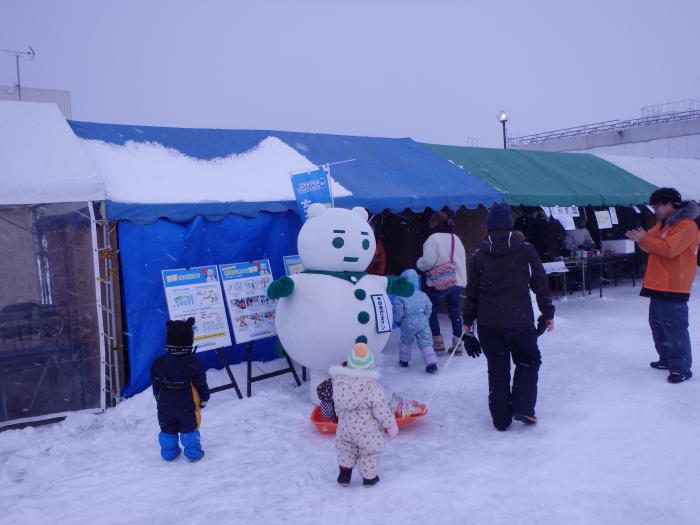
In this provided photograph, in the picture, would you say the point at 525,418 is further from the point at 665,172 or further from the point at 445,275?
the point at 665,172

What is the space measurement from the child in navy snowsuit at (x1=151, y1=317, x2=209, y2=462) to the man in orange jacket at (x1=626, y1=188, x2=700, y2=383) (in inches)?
175

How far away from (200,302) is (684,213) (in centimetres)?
508

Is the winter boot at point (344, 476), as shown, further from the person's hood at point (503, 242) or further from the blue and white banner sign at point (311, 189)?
the blue and white banner sign at point (311, 189)

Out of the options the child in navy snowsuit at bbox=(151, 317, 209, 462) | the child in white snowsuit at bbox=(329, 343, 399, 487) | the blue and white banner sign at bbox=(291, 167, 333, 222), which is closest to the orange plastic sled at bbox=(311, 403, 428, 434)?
the child in white snowsuit at bbox=(329, 343, 399, 487)

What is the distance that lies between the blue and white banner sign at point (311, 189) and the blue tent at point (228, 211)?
1.32 feet

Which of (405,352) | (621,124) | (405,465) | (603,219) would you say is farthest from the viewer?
(621,124)

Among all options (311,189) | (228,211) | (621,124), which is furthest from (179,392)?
(621,124)

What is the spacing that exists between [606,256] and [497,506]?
34.3ft

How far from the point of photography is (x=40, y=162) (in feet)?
18.3

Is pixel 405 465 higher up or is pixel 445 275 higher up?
pixel 445 275

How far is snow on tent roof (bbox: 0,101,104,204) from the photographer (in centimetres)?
524

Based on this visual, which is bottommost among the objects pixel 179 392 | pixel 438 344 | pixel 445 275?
pixel 438 344

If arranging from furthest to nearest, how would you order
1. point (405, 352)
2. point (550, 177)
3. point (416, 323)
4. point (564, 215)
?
point (550, 177) → point (564, 215) → point (405, 352) → point (416, 323)

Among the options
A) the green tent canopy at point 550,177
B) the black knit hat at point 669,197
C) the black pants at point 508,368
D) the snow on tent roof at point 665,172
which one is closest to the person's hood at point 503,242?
the black pants at point 508,368
